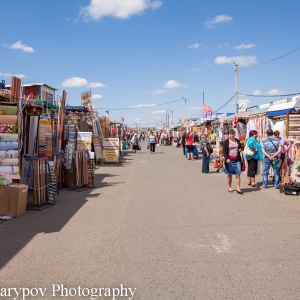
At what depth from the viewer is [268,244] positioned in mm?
5094

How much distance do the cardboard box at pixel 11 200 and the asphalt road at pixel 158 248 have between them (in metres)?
0.21

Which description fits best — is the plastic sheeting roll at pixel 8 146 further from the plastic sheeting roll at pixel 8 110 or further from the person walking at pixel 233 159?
the person walking at pixel 233 159

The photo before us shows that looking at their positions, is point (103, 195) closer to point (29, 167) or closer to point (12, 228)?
point (29, 167)

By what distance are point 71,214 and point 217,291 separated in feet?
14.1

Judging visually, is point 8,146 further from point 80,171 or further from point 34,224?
point 80,171

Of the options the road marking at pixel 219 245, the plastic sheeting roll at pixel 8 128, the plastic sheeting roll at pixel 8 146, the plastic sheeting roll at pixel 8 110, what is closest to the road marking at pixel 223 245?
the road marking at pixel 219 245

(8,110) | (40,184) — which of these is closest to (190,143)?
(40,184)

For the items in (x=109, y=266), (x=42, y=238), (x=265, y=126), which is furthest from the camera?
(x=265, y=126)

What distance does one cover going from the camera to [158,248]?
4.99m

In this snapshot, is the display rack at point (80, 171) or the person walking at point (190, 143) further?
the person walking at point (190, 143)

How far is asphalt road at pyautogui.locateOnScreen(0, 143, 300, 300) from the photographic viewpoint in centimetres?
375

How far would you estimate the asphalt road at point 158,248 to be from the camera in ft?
12.3

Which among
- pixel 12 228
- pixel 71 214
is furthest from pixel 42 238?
pixel 71 214

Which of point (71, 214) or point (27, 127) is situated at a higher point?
point (27, 127)
